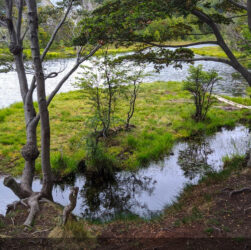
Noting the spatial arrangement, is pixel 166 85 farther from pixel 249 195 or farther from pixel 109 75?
pixel 249 195

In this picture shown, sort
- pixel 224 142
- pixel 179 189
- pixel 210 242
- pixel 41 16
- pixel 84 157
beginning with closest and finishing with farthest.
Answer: pixel 210 242 → pixel 179 189 → pixel 41 16 → pixel 84 157 → pixel 224 142

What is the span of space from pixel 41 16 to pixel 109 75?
3.11m

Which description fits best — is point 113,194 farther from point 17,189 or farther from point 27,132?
point 27,132

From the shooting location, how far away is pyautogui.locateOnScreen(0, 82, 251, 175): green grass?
950 cm

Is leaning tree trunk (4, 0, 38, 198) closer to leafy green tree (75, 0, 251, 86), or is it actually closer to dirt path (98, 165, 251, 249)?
leafy green tree (75, 0, 251, 86)

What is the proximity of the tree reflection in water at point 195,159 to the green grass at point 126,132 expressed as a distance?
716 mm

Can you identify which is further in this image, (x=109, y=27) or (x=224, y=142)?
(x=224, y=142)

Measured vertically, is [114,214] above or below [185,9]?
below

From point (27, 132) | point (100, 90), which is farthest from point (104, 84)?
point (27, 132)

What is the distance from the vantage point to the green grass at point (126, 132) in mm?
9500

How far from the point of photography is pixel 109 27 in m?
5.87

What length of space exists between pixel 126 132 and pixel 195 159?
135 inches

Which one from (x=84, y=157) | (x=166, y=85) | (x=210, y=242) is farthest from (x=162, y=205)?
(x=166, y=85)

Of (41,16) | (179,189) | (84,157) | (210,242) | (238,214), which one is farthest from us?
(84,157)
